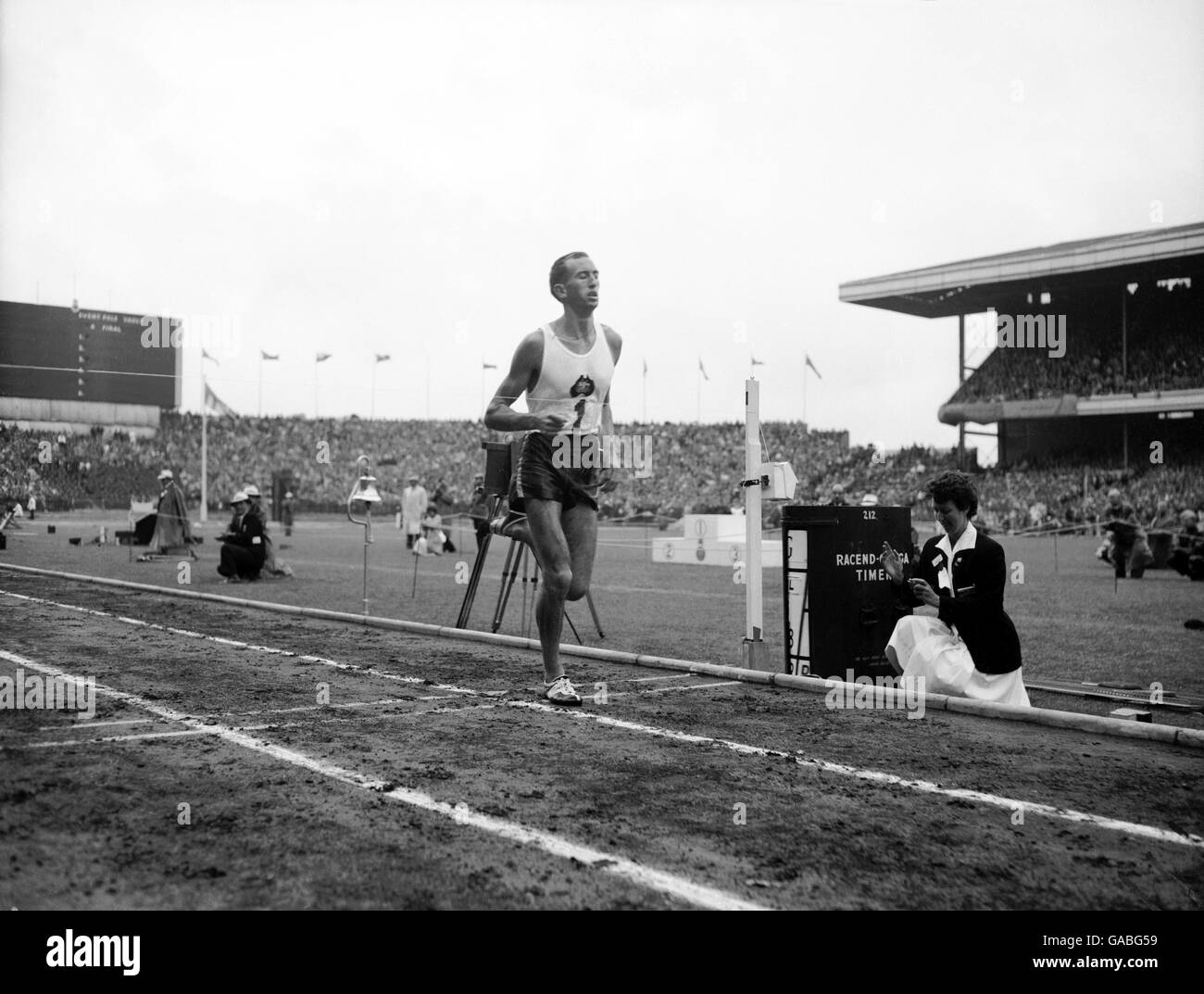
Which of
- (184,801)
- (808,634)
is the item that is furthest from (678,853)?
(808,634)

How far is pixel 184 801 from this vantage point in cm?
390

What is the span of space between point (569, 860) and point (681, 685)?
361 cm

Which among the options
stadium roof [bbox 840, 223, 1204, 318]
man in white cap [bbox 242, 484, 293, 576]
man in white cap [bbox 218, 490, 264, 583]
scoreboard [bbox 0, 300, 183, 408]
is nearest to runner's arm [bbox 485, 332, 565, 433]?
man in white cap [bbox 218, 490, 264, 583]

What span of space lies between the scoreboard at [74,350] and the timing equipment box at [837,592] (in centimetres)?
3789

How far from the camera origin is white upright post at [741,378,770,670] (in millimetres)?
7207

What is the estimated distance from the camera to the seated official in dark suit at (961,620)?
244 inches

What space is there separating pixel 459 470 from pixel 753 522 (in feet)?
189

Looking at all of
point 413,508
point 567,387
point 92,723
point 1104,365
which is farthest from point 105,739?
point 1104,365

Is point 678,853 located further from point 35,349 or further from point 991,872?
point 35,349

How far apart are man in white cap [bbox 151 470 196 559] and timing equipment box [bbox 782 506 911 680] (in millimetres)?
16903

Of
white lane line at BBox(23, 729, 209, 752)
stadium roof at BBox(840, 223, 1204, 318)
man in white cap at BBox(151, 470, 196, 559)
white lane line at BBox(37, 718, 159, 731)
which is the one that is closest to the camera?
white lane line at BBox(23, 729, 209, 752)

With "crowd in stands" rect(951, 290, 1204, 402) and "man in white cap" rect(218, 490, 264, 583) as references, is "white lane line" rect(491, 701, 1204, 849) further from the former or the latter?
"crowd in stands" rect(951, 290, 1204, 402)

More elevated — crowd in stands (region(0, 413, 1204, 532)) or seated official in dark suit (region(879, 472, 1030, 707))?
crowd in stands (region(0, 413, 1204, 532))

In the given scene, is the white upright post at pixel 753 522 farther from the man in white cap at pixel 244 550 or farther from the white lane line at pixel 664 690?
the man in white cap at pixel 244 550
